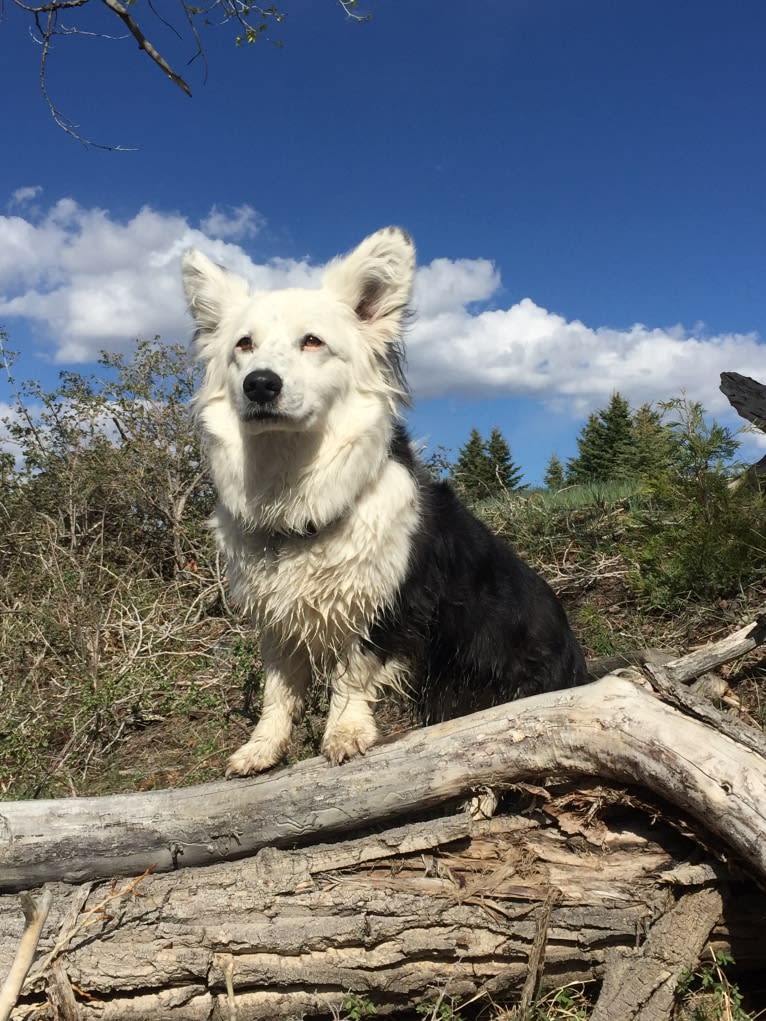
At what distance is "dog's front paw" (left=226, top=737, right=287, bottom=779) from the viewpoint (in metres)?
Answer: 3.31

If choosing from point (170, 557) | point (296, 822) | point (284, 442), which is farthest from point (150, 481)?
point (296, 822)

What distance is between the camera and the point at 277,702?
365 cm

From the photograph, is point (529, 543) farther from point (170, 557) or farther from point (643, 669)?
point (643, 669)

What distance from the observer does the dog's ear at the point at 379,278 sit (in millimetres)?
3730

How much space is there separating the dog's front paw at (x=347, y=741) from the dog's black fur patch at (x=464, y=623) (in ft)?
1.22

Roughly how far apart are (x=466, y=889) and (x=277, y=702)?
129 centimetres

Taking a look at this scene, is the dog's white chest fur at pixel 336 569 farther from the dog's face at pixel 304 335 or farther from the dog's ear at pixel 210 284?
the dog's ear at pixel 210 284

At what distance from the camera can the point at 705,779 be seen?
2.56 meters

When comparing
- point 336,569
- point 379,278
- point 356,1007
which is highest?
point 379,278

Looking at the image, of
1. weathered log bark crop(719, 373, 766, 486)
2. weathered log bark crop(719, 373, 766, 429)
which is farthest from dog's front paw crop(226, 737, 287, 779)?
weathered log bark crop(719, 373, 766, 429)

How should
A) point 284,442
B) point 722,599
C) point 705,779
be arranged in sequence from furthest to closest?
point 722,599, point 284,442, point 705,779

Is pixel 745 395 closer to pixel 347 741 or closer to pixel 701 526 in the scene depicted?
pixel 701 526

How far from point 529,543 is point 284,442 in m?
4.54

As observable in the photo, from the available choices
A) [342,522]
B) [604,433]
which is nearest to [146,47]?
[342,522]
